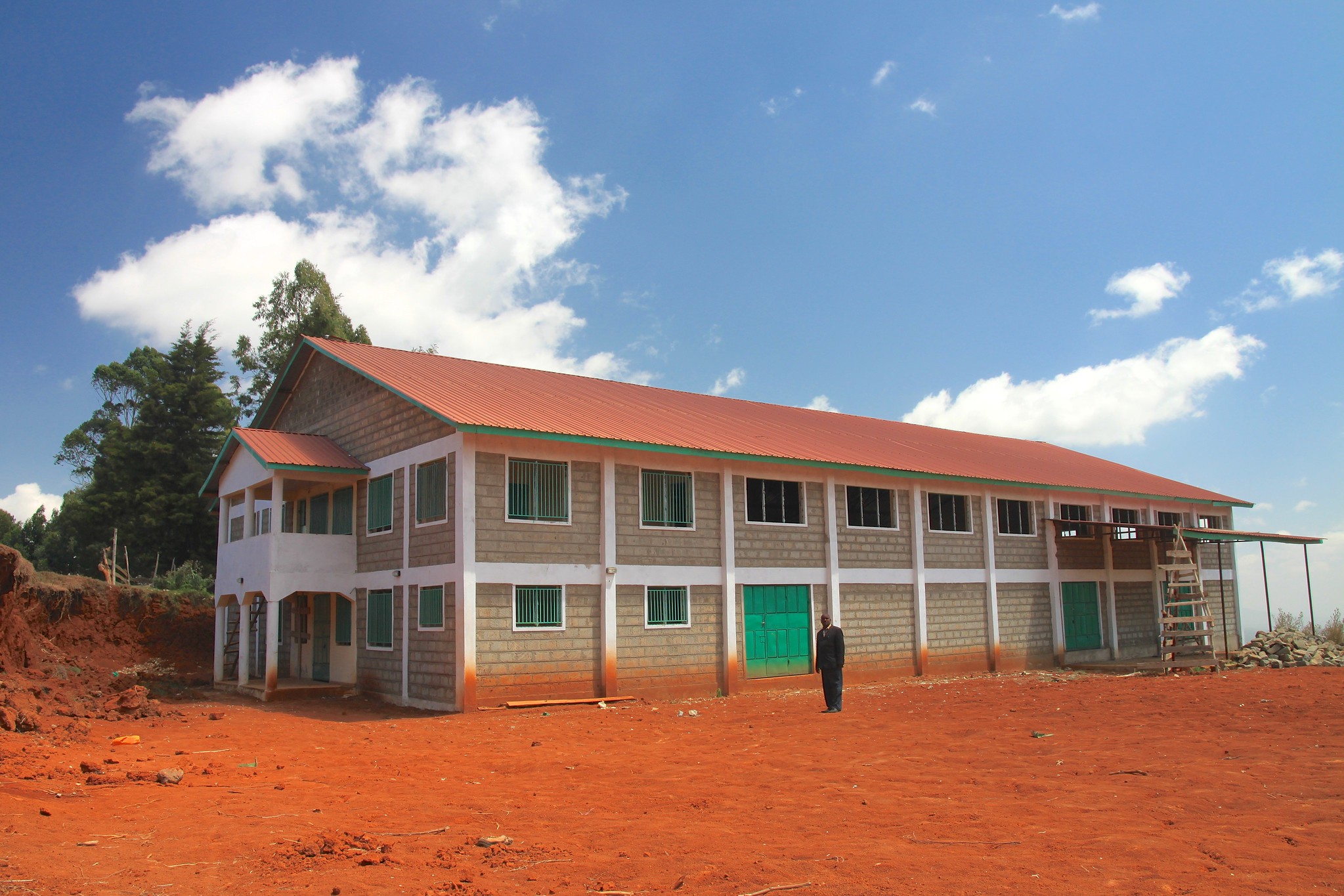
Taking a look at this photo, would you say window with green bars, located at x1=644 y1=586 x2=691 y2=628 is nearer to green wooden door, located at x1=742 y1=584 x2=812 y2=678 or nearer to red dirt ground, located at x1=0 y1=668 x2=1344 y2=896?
green wooden door, located at x1=742 y1=584 x2=812 y2=678

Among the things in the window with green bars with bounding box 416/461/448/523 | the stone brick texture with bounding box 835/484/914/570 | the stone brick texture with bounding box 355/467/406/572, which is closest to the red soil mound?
the stone brick texture with bounding box 355/467/406/572

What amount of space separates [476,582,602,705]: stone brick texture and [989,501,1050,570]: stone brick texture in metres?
12.4

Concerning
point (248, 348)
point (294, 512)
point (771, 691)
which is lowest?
point (771, 691)

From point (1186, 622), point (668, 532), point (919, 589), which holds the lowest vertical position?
point (1186, 622)

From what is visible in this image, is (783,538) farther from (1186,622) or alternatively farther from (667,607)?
(1186,622)

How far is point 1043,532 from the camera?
27500 mm

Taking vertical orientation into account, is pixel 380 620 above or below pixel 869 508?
below

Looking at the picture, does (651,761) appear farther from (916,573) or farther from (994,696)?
(916,573)

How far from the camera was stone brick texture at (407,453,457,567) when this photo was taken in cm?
1753

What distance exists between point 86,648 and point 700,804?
1943cm

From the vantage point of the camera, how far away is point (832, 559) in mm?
22203

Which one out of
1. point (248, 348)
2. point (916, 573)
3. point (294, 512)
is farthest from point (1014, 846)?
point (248, 348)

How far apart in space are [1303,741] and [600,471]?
11.7m

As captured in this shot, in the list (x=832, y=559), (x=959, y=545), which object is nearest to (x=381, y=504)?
(x=832, y=559)
